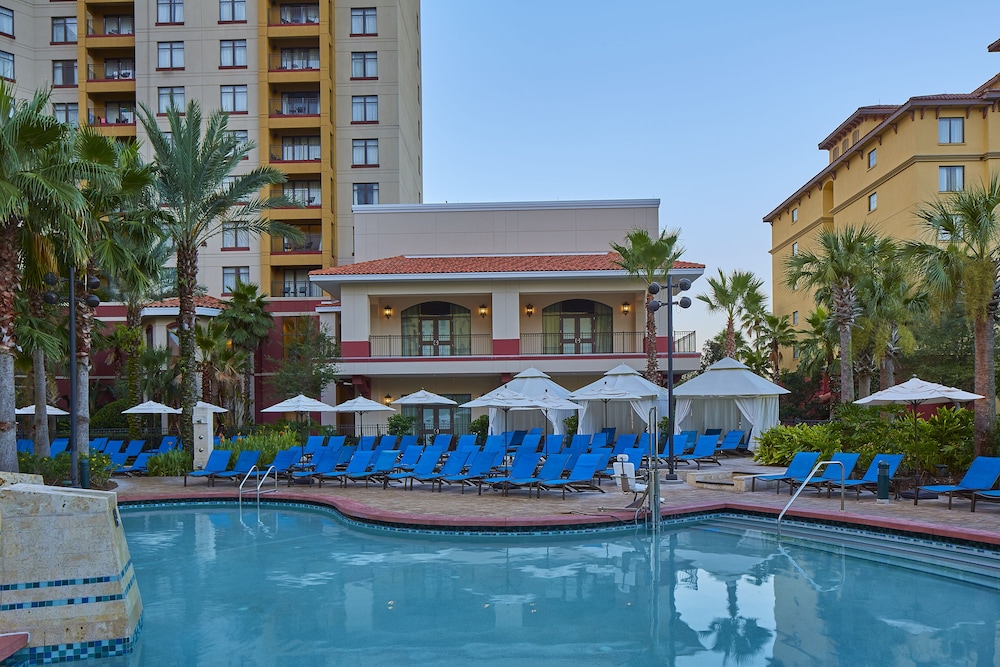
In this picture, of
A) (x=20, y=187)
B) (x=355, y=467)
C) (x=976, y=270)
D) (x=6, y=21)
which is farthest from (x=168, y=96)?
(x=976, y=270)

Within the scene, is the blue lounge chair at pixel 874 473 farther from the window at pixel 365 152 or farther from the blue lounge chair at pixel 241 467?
the window at pixel 365 152

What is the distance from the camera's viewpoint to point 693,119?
126 ft

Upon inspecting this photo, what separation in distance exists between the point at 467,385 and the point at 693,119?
17.1m

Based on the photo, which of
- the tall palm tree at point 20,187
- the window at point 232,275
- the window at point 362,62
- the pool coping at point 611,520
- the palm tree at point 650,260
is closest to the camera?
the pool coping at point 611,520

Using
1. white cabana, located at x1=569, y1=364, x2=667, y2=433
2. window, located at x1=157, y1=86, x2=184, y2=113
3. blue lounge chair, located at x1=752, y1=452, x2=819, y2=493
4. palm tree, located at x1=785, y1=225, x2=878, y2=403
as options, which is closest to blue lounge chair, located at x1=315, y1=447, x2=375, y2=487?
white cabana, located at x1=569, y1=364, x2=667, y2=433

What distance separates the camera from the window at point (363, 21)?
43656 millimetres

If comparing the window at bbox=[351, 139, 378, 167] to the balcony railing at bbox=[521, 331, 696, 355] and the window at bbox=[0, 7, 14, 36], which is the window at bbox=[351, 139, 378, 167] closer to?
the balcony railing at bbox=[521, 331, 696, 355]

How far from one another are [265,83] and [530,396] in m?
27.5

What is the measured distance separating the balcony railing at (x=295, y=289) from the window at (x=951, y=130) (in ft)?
95.9

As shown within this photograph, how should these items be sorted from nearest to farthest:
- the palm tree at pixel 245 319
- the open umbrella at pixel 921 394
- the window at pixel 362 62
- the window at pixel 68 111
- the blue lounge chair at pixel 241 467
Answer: the open umbrella at pixel 921 394
the blue lounge chair at pixel 241 467
the palm tree at pixel 245 319
the window at pixel 68 111
the window at pixel 362 62

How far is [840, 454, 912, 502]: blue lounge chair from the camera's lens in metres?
14.4

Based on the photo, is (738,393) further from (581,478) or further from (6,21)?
(6,21)

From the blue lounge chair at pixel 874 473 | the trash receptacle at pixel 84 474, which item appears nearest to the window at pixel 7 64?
the trash receptacle at pixel 84 474

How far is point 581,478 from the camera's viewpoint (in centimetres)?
1563
